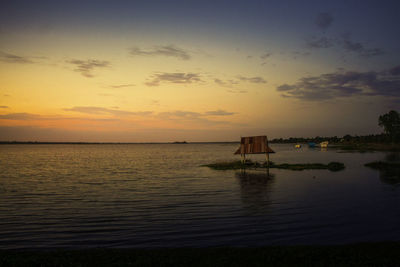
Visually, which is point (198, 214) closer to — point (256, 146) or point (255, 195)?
point (255, 195)

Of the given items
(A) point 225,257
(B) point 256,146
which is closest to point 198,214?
(A) point 225,257

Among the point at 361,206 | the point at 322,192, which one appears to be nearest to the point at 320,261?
the point at 361,206

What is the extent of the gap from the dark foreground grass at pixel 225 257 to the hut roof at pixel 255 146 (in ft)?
126

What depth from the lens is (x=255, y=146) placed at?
51781 millimetres

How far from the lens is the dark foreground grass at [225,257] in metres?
10.1

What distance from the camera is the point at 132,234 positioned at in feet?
49.6

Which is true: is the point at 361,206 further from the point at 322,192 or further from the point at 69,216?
the point at 69,216

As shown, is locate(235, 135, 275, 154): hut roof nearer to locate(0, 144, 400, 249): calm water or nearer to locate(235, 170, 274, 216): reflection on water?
locate(235, 170, 274, 216): reflection on water

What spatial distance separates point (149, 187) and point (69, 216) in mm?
13749

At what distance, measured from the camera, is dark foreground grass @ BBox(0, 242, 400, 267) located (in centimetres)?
1006

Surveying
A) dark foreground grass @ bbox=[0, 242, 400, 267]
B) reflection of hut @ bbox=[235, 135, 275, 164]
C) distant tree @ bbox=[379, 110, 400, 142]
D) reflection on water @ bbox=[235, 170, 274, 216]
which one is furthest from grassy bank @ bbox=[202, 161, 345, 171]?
distant tree @ bbox=[379, 110, 400, 142]

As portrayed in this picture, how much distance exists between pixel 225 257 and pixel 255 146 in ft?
138

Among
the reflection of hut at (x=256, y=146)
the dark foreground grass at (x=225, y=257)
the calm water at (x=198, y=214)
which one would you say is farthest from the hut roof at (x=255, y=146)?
the dark foreground grass at (x=225, y=257)

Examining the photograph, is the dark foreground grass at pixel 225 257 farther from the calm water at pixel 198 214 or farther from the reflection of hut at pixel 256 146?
the reflection of hut at pixel 256 146
